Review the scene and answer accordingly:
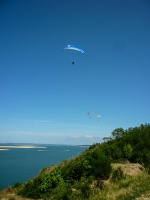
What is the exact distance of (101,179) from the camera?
1856 cm

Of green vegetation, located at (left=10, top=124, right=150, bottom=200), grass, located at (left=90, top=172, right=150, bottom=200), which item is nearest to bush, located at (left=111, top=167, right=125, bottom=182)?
green vegetation, located at (left=10, top=124, right=150, bottom=200)

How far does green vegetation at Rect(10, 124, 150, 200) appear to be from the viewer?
15.1 m

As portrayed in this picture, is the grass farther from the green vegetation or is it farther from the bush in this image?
the bush

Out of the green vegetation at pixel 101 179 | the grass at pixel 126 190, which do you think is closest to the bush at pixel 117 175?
the green vegetation at pixel 101 179

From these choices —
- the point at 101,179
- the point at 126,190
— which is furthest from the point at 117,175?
the point at 126,190

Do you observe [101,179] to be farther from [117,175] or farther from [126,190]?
[126,190]

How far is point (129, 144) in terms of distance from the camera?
24.2 metres

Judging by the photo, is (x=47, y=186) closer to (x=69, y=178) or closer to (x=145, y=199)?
(x=69, y=178)

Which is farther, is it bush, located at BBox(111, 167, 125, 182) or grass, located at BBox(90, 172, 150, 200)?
A: bush, located at BBox(111, 167, 125, 182)

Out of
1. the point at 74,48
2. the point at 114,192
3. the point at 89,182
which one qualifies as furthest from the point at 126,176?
the point at 74,48

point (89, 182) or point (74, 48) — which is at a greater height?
point (74, 48)

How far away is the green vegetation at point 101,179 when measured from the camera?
1507 centimetres

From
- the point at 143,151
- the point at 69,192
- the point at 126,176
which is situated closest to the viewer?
the point at 69,192

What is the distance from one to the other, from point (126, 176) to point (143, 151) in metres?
5.16
